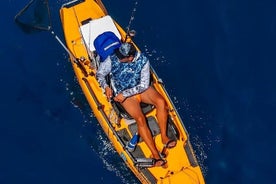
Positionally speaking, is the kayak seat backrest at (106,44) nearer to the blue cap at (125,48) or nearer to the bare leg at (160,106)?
the blue cap at (125,48)

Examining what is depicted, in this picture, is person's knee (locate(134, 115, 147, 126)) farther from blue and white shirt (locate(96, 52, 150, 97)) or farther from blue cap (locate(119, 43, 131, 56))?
blue cap (locate(119, 43, 131, 56))

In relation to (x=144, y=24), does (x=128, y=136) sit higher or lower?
lower

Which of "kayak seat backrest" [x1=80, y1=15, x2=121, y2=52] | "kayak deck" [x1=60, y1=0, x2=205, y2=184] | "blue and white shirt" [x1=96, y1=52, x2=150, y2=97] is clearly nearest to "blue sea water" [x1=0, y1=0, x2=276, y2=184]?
"kayak deck" [x1=60, y1=0, x2=205, y2=184]

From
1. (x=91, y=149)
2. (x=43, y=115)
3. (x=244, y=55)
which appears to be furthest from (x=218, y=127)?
(x=43, y=115)

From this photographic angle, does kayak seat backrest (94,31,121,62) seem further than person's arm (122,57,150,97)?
Yes

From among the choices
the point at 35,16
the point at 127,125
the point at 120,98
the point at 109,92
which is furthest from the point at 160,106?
the point at 35,16

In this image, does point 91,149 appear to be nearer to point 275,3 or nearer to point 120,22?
point 120,22

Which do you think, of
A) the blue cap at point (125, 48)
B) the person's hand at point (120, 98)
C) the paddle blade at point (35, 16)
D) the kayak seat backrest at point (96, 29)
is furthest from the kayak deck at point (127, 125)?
the blue cap at point (125, 48)
